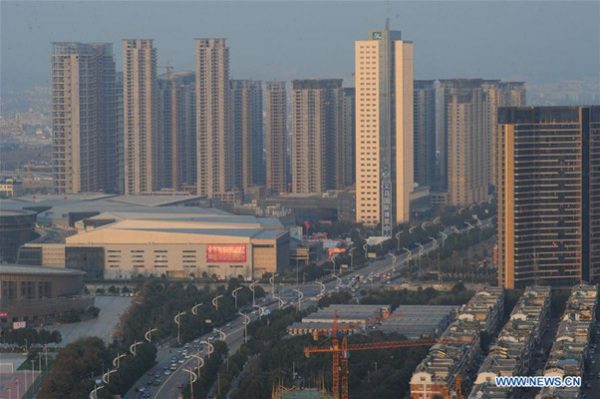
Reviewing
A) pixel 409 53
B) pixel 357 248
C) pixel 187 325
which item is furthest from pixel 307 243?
pixel 187 325

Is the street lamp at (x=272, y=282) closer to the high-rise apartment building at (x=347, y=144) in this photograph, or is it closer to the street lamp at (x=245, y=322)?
the street lamp at (x=245, y=322)

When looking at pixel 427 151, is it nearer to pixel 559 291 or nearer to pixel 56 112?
pixel 56 112

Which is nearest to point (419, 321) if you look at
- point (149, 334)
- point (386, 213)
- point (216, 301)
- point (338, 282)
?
point (149, 334)

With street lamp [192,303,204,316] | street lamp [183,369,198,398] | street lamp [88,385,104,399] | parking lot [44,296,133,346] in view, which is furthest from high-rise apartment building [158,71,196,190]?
street lamp [88,385,104,399]

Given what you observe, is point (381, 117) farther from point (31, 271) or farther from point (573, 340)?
point (573, 340)

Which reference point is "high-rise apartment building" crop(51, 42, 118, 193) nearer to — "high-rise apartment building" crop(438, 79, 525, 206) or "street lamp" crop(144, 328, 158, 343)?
"high-rise apartment building" crop(438, 79, 525, 206)

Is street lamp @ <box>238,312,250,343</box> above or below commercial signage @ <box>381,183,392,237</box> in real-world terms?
below

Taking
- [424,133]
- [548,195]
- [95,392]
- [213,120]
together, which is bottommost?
[95,392]
